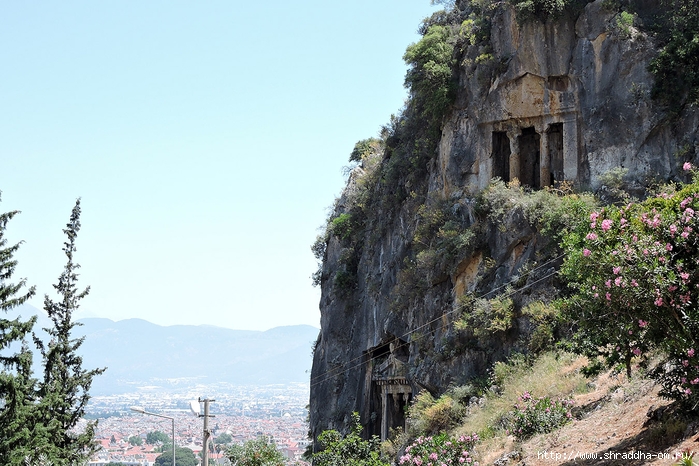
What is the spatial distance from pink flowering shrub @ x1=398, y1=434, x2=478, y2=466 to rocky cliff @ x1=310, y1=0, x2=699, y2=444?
884 cm

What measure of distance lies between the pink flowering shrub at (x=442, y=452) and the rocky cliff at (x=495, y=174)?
8.84 meters

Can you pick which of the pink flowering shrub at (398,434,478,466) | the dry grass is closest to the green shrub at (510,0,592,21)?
the dry grass

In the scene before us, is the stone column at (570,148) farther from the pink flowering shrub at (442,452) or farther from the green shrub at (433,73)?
the pink flowering shrub at (442,452)

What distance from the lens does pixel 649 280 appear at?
13.6 m

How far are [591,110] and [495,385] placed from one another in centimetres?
1096

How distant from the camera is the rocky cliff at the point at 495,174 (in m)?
30.5

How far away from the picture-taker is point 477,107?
115ft

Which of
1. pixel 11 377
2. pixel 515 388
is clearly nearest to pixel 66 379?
pixel 11 377

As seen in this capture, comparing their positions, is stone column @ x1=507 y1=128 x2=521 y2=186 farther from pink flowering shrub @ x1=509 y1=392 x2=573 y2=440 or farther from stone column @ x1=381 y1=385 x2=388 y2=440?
pink flowering shrub @ x1=509 y1=392 x2=573 y2=440

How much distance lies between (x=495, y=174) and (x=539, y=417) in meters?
16.5

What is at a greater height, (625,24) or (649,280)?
(625,24)

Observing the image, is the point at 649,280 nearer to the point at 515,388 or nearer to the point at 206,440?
the point at 515,388

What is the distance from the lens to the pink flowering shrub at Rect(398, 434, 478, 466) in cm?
1962

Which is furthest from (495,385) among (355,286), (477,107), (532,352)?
(355,286)
